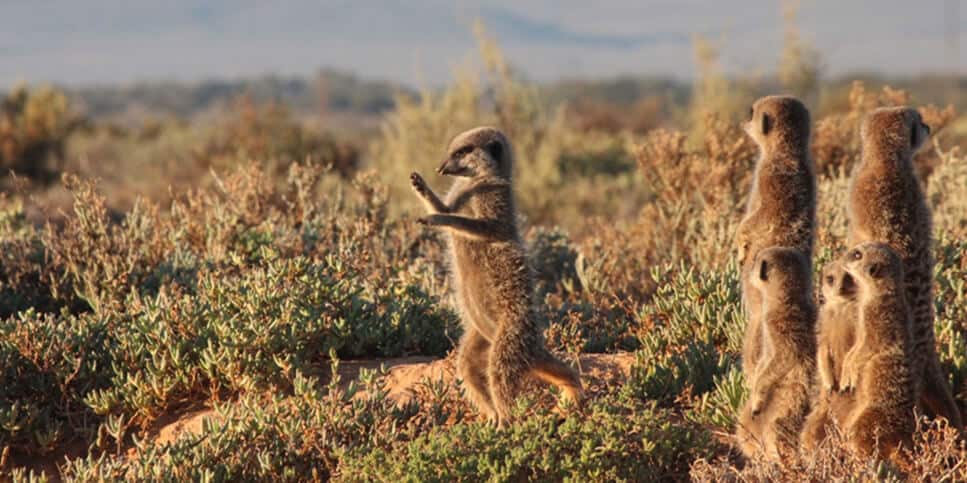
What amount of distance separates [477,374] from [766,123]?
2.09 metres

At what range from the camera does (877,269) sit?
14.7 ft

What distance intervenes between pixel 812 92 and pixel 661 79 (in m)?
95.2

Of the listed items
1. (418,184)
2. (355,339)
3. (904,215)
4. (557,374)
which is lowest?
(355,339)

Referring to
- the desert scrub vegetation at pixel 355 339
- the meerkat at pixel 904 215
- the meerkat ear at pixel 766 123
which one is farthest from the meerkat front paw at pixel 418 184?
the meerkat at pixel 904 215

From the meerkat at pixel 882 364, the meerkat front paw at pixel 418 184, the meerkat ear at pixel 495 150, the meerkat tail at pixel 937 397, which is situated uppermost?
the meerkat ear at pixel 495 150

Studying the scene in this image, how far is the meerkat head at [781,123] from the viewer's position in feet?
18.9

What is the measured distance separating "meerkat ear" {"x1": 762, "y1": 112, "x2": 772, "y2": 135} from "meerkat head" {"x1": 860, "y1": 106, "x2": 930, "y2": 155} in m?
0.53

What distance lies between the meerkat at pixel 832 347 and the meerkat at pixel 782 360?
65 mm

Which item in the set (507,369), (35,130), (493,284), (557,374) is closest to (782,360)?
(557,374)

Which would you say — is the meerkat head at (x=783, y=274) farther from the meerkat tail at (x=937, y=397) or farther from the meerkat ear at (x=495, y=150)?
the meerkat ear at (x=495, y=150)

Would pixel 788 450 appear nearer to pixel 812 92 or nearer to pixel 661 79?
pixel 812 92

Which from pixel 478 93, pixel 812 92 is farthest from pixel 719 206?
pixel 478 93

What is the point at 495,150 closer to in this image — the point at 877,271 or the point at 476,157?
the point at 476,157

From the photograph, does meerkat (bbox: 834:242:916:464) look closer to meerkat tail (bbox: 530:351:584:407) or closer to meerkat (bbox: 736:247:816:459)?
meerkat (bbox: 736:247:816:459)
